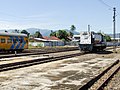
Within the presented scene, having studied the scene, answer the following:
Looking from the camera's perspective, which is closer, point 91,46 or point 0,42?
point 0,42

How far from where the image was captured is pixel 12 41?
1421 inches

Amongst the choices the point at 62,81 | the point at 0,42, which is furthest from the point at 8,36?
the point at 62,81

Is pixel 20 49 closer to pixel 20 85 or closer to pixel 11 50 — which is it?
pixel 11 50

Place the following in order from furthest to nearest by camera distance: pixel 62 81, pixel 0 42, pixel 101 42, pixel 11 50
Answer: pixel 101 42, pixel 11 50, pixel 0 42, pixel 62 81

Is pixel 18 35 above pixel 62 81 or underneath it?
above

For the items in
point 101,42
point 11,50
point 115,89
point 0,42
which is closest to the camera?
point 115,89

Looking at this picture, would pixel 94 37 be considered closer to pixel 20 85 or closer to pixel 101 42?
pixel 101 42

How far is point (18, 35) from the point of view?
37.6 metres

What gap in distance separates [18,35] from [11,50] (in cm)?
267

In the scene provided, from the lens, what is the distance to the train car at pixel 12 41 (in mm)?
34312

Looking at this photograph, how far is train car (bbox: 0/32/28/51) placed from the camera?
113 feet

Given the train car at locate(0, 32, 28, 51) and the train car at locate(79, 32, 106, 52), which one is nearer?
the train car at locate(0, 32, 28, 51)

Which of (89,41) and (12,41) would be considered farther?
(89,41)

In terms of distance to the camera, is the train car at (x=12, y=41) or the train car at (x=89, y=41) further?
the train car at (x=89, y=41)
